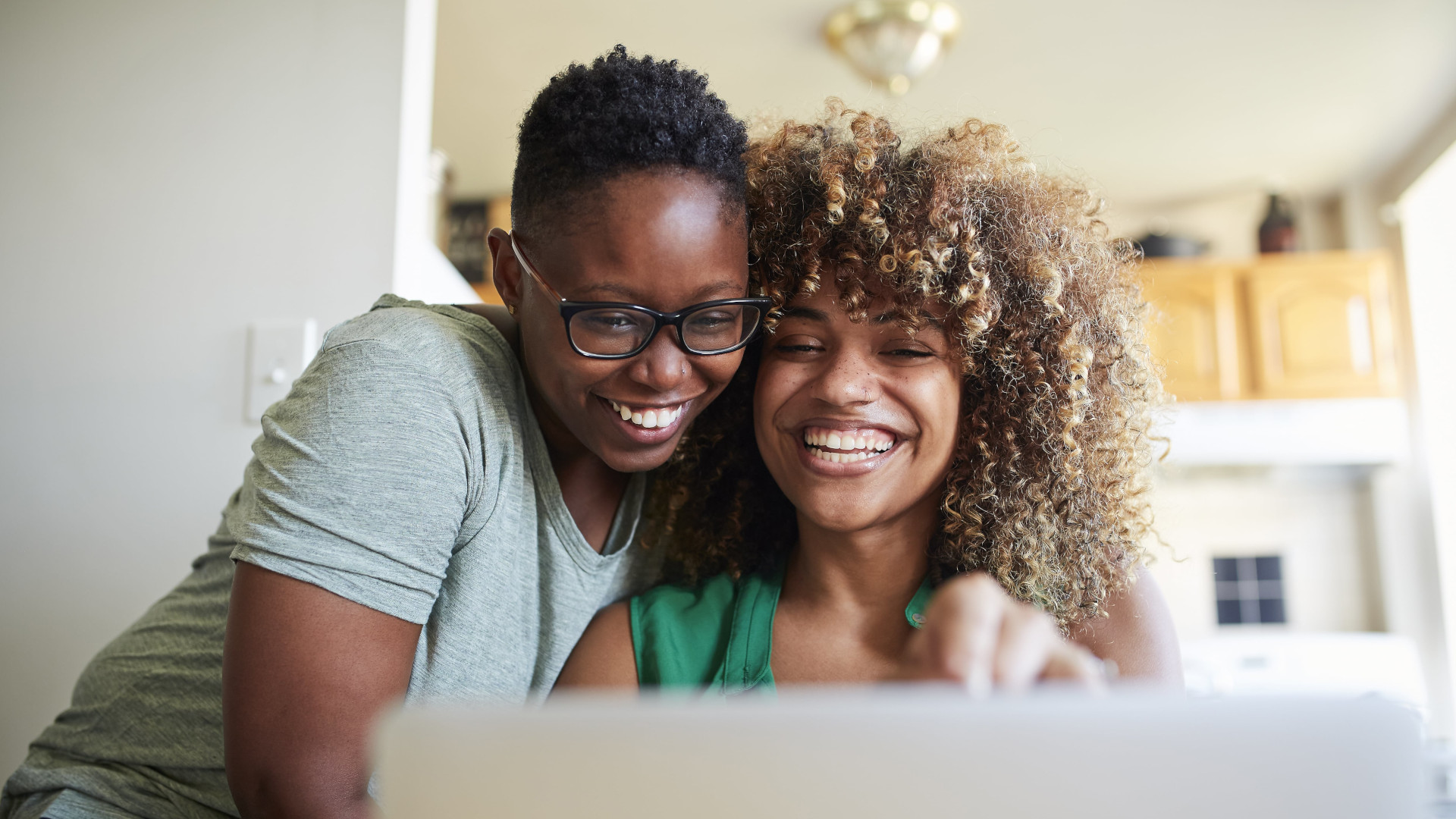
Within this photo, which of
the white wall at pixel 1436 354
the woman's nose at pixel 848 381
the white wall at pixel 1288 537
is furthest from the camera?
the white wall at pixel 1288 537

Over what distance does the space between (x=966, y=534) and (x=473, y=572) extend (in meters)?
0.55

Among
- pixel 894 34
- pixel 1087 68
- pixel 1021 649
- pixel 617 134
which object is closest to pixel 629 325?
pixel 617 134

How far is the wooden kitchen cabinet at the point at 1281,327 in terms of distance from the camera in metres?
4.28

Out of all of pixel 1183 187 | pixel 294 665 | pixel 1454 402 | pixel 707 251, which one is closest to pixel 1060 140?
pixel 1183 187

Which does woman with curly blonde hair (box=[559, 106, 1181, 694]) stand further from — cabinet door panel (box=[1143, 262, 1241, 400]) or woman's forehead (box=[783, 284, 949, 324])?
cabinet door panel (box=[1143, 262, 1241, 400])

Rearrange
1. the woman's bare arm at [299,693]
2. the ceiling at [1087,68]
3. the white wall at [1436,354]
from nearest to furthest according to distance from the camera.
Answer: the woman's bare arm at [299,693], the ceiling at [1087,68], the white wall at [1436,354]

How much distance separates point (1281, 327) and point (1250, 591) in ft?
4.06

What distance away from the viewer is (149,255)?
169cm

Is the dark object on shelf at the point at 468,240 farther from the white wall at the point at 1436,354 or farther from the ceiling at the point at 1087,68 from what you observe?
the white wall at the point at 1436,354

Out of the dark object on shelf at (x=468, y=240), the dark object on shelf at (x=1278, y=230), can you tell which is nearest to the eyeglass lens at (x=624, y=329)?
the dark object on shelf at (x=468, y=240)

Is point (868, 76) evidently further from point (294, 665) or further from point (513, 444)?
point (294, 665)

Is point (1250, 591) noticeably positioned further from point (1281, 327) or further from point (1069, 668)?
point (1069, 668)

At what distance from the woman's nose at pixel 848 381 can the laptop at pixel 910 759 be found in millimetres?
686

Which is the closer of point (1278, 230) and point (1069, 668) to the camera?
point (1069, 668)
